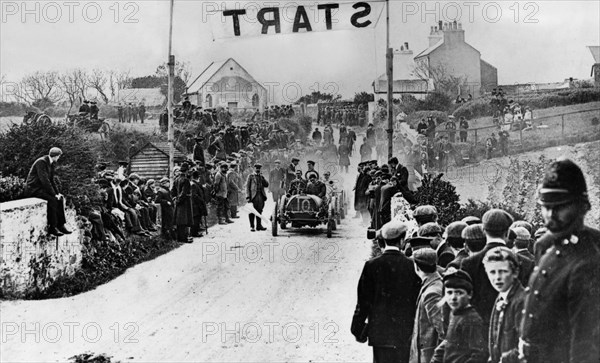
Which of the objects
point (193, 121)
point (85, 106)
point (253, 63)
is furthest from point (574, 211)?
point (85, 106)

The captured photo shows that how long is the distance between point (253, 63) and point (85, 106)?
9.22 ft

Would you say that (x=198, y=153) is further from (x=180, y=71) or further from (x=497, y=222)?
(x=497, y=222)

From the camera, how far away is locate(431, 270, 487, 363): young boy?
3641 millimetres

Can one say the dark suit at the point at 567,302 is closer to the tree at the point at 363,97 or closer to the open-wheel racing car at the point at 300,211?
the tree at the point at 363,97

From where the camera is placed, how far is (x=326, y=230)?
32.2ft

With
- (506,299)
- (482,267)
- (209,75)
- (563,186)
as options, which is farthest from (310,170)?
(563,186)

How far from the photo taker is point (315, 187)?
9797mm

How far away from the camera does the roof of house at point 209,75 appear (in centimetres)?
845

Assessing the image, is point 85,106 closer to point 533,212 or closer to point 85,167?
point 85,167

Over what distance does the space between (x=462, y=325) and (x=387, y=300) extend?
108 centimetres

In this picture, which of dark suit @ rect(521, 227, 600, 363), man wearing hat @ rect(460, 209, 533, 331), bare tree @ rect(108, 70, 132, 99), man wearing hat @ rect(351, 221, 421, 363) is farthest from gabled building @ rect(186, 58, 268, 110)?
dark suit @ rect(521, 227, 600, 363)

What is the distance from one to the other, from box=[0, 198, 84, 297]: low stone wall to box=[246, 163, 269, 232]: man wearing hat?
281cm

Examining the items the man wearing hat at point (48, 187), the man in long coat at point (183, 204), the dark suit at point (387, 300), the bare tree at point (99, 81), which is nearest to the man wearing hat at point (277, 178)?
the man in long coat at point (183, 204)

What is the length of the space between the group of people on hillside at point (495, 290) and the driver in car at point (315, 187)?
14.8 feet
